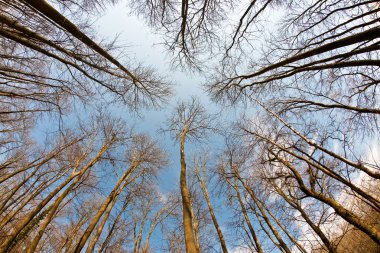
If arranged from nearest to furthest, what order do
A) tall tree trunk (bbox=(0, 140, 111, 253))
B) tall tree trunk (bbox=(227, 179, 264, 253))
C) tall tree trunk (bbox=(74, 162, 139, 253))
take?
1. tall tree trunk (bbox=(0, 140, 111, 253))
2. tall tree trunk (bbox=(74, 162, 139, 253))
3. tall tree trunk (bbox=(227, 179, 264, 253))

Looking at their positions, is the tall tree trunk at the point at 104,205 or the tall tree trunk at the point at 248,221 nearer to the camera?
the tall tree trunk at the point at 104,205

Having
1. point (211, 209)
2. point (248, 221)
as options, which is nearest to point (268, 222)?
point (248, 221)

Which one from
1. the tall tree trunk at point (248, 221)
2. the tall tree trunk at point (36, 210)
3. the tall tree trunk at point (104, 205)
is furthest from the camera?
the tall tree trunk at point (248, 221)

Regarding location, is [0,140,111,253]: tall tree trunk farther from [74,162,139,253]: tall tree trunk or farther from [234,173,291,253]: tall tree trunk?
[234,173,291,253]: tall tree trunk

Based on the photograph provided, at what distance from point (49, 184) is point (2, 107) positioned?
3.67 metres

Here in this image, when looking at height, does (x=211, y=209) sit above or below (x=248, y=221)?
above

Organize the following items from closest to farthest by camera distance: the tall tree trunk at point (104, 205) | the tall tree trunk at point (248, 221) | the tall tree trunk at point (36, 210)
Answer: the tall tree trunk at point (36, 210) < the tall tree trunk at point (104, 205) < the tall tree trunk at point (248, 221)

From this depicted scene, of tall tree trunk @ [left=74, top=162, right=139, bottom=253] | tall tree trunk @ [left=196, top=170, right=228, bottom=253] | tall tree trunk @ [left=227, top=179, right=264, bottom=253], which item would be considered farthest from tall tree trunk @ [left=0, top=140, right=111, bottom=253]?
tall tree trunk @ [left=227, top=179, right=264, bottom=253]

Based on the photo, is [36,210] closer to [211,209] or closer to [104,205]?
[104,205]

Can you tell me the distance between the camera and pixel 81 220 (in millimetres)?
11531

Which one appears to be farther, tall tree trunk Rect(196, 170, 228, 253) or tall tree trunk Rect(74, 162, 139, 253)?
tall tree trunk Rect(196, 170, 228, 253)

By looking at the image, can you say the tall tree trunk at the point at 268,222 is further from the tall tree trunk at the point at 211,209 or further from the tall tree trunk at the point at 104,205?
the tall tree trunk at the point at 104,205

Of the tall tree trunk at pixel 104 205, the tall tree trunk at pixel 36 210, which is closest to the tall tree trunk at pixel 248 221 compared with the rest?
the tall tree trunk at pixel 104 205

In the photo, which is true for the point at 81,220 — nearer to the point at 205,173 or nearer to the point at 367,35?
the point at 205,173
